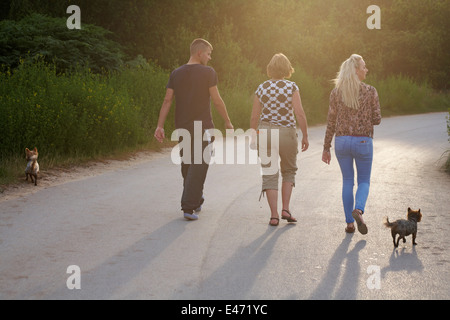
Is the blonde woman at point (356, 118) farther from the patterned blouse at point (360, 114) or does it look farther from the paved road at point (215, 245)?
the paved road at point (215, 245)

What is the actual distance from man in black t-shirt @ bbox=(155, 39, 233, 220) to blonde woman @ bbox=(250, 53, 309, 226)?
55 cm

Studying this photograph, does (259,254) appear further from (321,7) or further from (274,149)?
(321,7)

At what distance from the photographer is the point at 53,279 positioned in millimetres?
5641

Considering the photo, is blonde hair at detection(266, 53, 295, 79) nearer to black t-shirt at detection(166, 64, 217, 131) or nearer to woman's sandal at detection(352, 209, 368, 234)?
black t-shirt at detection(166, 64, 217, 131)

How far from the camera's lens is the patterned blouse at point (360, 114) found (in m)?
7.36

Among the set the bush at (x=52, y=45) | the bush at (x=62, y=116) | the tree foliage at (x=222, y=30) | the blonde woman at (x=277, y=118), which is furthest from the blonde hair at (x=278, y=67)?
the tree foliage at (x=222, y=30)

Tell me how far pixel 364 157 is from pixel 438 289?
2.27m

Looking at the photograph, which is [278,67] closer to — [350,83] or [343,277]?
[350,83]

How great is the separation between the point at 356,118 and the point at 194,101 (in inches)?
83.8

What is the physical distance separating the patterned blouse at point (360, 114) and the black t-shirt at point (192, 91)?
5.53ft

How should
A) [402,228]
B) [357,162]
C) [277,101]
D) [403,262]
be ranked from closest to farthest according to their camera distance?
1. [403,262]
2. [402,228]
3. [357,162]
4. [277,101]

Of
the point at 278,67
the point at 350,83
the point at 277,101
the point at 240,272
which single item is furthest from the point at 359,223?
the point at 278,67

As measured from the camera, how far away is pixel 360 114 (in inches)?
291

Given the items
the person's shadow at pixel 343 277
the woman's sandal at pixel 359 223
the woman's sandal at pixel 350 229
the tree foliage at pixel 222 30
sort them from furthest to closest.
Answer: the tree foliage at pixel 222 30 < the woman's sandal at pixel 350 229 < the woman's sandal at pixel 359 223 < the person's shadow at pixel 343 277
